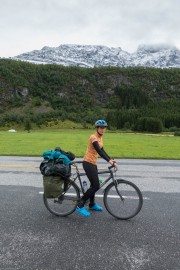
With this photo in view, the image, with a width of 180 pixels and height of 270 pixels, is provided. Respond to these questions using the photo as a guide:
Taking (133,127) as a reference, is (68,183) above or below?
above

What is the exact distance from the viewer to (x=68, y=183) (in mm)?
7035

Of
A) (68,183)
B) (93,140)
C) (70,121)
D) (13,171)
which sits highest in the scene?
(93,140)

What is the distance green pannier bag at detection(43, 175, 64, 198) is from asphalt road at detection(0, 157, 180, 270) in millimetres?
582

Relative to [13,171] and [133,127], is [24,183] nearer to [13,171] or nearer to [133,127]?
[13,171]

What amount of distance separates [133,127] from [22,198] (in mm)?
134682

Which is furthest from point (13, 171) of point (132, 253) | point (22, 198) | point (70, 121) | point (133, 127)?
point (70, 121)

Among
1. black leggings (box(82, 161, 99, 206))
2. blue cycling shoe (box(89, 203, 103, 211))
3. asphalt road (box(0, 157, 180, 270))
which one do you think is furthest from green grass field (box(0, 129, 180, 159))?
black leggings (box(82, 161, 99, 206))

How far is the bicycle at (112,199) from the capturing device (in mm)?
6867

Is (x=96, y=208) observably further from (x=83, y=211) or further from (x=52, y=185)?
(x=52, y=185)

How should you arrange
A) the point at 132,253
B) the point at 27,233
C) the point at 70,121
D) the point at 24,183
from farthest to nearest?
the point at 70,121
the point at 24,183
the point at 27,233
the point at 132,253

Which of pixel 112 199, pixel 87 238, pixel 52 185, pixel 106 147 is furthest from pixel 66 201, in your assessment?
pixel 106 147

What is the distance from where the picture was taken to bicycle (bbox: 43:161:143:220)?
6867mm

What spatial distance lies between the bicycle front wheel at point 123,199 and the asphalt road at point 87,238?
0.19 metres

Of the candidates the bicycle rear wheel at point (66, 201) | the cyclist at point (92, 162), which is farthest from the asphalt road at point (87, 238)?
the cyclist at point (92, 162)
